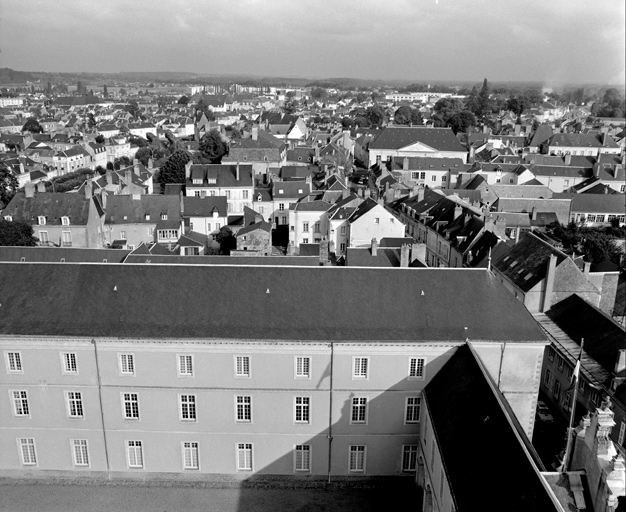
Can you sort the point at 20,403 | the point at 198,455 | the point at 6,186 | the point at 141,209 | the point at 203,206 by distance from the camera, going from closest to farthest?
the point at 20,403 → the point at 198,455 → the point at 141,209 → the point at 203,206 → the point at 6,186

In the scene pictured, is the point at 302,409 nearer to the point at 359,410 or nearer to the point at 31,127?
the point at 359,410

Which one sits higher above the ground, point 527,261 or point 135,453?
point 527,261

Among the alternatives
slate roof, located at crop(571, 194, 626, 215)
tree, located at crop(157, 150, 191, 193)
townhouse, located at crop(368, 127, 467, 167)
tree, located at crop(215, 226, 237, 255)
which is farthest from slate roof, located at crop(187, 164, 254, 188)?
slate roof, located at crop(571, 194, 626, 215)

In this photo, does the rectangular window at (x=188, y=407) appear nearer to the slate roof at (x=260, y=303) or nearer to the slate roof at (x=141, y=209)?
the slate roof at (x=260, y=303)

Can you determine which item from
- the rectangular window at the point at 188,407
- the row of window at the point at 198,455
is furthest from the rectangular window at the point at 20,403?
the rectangular window at the point at 188,407

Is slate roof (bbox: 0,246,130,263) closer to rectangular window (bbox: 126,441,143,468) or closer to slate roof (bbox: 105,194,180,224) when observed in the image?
slate roof (bbox: 105,194,180,224)

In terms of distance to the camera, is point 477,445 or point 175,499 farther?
point 175,499

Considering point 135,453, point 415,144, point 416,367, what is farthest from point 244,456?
point 415,144
